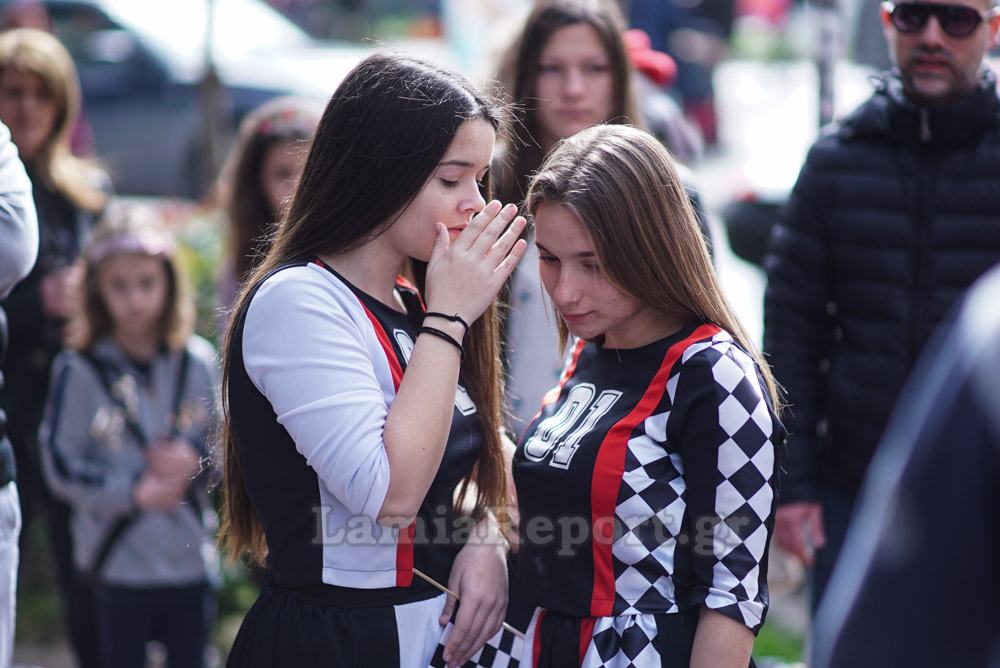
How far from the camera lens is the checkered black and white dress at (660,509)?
1.75 meters

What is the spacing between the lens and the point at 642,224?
190 cm

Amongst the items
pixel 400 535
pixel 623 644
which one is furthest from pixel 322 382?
pixel 623 644

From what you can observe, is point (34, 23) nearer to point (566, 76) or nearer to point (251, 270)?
point (566, 76)

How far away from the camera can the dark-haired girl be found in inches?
68.6

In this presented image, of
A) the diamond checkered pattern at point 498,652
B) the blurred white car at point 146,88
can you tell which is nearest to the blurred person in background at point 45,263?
the diamond checkered pattern at point 498,652

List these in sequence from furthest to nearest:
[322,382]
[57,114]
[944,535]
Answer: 1. [57,114]
2. [322,382]
3. [944,535]

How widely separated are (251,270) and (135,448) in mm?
1500

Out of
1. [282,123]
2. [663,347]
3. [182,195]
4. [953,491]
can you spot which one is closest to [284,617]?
[663,347]

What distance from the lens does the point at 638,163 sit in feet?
6.35

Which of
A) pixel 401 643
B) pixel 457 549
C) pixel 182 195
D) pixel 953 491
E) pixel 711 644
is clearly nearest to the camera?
pixel 953 491

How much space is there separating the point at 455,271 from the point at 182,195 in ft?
28.4

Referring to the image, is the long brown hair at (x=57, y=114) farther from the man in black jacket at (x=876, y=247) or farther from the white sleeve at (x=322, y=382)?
the man in black jacket at (x=876, y=247)

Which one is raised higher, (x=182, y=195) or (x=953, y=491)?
(x=953, y=491)

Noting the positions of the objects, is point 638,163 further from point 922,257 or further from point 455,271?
point 922,257
